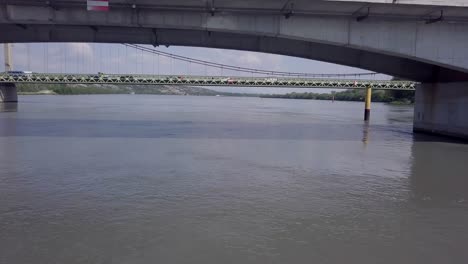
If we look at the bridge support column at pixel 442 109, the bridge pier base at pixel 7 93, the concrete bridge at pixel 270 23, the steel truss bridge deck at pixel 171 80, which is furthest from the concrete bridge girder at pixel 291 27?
the bridge pier base at pixel 7 93

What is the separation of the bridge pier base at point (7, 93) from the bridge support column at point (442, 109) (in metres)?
85.0

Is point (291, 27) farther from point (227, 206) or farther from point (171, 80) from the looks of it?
point (171, 80)

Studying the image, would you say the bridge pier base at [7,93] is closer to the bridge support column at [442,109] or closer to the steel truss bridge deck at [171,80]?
the steel truss bridge deck at [171,80]

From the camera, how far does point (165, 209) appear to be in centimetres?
1070

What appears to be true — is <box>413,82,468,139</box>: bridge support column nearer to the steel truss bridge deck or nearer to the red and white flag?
the red and white flag

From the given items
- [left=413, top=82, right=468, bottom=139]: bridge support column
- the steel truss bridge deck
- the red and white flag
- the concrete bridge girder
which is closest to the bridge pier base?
the steel truss bridge deck

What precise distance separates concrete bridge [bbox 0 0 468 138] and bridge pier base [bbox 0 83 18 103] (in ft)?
238

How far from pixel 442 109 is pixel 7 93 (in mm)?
88929

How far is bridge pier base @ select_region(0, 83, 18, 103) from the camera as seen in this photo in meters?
88.2

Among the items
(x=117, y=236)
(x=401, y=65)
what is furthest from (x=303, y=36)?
(x=117, y=236)

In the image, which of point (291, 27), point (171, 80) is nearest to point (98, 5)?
point (291, 27)

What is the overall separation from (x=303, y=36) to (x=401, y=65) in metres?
12.1

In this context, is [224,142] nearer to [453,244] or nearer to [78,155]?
[78,155]

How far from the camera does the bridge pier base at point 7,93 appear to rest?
88162 mm
